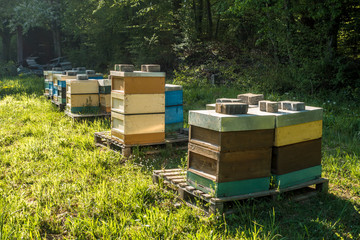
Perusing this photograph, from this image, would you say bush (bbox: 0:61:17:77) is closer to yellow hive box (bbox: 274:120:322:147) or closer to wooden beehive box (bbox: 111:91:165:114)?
wooden beehive box (bbox: 111:91:165:114)

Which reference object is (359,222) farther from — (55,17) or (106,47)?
(55,17)

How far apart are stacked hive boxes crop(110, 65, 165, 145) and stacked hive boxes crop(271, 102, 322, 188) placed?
2.36m

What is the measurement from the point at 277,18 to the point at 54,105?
27.9 ft

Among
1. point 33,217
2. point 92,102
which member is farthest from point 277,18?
point 33,217

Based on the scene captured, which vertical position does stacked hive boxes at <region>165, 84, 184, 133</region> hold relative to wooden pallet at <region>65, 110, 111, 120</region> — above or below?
above

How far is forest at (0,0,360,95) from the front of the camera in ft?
37.8

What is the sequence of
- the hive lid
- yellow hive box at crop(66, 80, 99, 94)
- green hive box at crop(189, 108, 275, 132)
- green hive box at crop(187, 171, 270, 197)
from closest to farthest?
green hive box at crop(189, 108, 275, 132) → green hive box at crop(187, 171, 270, 197) → the hive lid → yellow hive box at crop(66, 80, 99, 94)

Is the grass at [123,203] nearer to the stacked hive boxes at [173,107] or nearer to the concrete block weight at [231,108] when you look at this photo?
the stacked hive boxes at [173,107]

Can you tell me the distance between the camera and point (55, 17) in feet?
83.7

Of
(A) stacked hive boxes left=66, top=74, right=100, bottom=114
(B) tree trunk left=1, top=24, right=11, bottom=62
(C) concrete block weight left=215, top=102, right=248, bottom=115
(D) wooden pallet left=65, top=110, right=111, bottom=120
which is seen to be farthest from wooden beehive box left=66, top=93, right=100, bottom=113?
(B) tree trunk left=1, top=24, right=11, bottom=62

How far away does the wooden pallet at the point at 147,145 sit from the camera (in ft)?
19.4

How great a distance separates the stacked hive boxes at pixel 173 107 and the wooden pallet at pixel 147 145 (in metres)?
0.16

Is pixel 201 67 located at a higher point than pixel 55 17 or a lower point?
lower

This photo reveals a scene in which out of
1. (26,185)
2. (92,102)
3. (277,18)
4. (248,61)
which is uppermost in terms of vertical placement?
(277,18)
